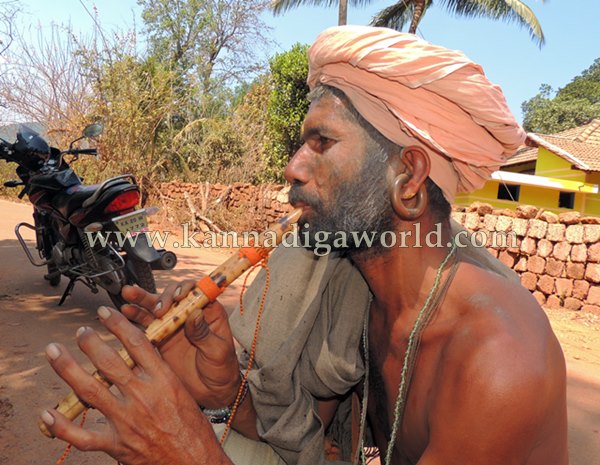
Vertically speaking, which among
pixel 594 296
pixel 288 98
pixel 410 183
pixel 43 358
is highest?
pixel 288 98

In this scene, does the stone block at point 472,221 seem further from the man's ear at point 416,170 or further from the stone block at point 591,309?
the man's ear at point 416,170

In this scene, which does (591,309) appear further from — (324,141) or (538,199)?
(538,199)

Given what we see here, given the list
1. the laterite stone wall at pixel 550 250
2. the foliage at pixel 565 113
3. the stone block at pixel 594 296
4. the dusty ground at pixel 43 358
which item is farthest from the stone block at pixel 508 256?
the foliage at pixel 565 113

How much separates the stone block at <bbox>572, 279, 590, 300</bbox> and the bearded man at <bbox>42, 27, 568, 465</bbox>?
21.1ft

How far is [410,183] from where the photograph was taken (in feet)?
5.26

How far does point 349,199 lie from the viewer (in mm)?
1620

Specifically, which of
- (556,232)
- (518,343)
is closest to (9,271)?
(518,343)

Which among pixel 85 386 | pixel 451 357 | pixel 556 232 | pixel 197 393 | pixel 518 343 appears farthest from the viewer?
pixel 556 232

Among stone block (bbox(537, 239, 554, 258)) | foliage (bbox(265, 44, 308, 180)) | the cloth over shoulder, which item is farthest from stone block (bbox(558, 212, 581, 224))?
foliage (bbox(265, 44, 308, 180))

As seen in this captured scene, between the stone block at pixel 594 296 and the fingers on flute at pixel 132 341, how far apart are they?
292 inches

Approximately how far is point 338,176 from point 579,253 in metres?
6.81

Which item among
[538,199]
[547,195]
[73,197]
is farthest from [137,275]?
[547,195]

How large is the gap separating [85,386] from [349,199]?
37.1 inches

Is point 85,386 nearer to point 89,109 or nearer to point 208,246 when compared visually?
point 208,246
